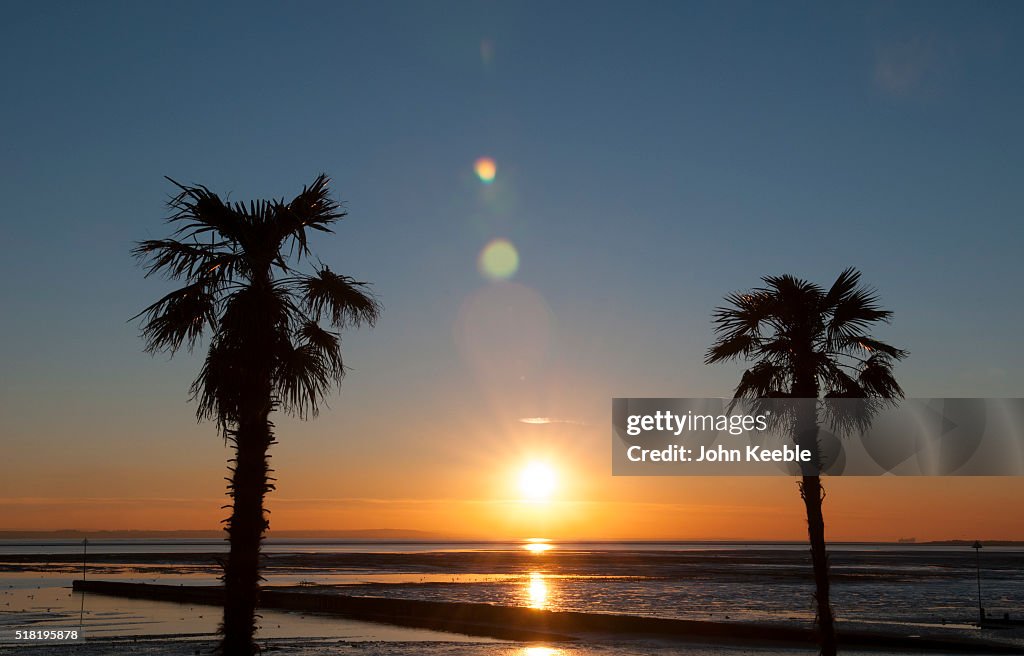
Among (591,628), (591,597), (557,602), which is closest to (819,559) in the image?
(591,628)

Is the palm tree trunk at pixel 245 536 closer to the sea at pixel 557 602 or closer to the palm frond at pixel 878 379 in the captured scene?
the sea at pixel 557 602

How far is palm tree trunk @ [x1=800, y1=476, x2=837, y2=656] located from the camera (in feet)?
63.5

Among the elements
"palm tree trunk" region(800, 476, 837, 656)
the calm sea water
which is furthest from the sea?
"palm tree trunk" region(800, 476, 837, 656)

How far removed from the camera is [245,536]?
48.4 ft

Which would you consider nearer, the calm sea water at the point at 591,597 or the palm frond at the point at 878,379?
the palm frond at the point at 878,379

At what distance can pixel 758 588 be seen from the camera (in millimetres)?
70375

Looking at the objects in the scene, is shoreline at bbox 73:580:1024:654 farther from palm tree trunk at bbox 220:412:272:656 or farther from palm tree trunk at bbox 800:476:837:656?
palm tree trunk at bbox 220:412:272:656

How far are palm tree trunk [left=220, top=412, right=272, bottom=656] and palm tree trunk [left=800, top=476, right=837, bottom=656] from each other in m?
11.3

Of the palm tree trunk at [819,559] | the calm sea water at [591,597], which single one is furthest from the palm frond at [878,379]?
the calm sea water at [591,597]

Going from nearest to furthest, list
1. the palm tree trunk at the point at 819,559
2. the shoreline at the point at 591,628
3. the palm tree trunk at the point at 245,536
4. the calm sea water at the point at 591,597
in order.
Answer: the palm tree trunk at the point at 245,536
the palm tree trunk at the point at 819,559
the shoreline at the point at 591,628
the calm sea water at the point at 591,597

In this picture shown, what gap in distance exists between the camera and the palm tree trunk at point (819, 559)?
19.4 m

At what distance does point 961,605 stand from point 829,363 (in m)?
42.0

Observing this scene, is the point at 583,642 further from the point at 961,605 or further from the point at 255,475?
the point at 961,605

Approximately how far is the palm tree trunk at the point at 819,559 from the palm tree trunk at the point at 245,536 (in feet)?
37.2
